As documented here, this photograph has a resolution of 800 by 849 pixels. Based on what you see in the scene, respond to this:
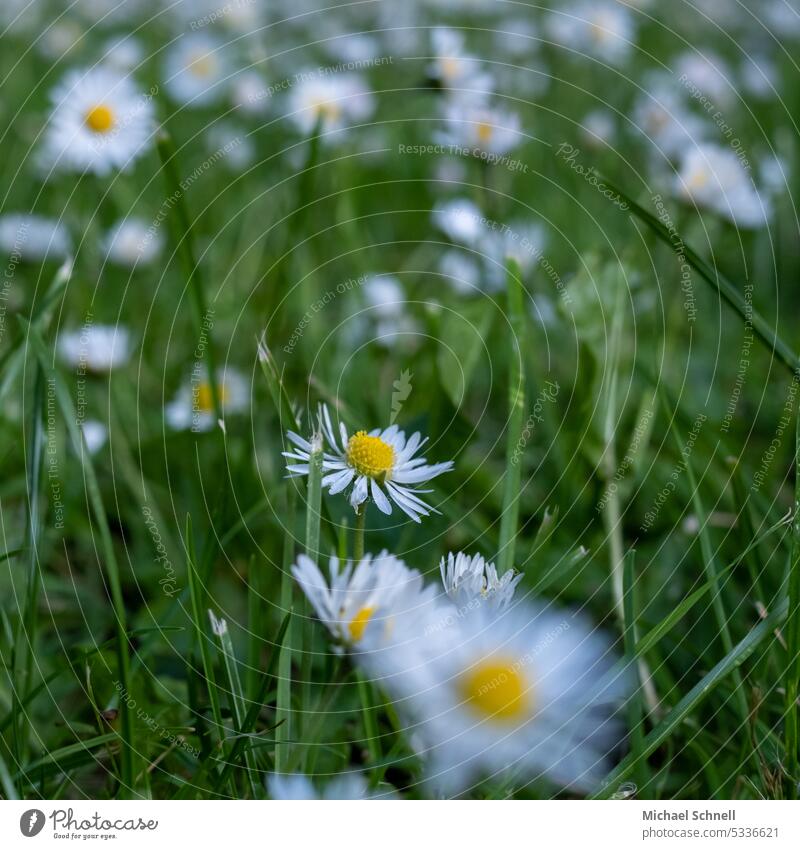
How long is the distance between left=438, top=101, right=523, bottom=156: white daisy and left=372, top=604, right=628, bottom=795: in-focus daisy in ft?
1.33

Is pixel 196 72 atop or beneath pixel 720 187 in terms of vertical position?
atop

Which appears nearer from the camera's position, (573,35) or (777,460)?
(777,460)

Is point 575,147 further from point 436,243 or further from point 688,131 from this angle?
point 436,243

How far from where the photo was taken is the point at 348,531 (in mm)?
424

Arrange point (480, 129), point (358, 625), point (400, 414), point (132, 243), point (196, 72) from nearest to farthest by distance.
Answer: point (358, 625) → point (400, 414) → point (480, 129) → point (132, 243) → point (196, 72)

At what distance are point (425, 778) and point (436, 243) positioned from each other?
0.48m

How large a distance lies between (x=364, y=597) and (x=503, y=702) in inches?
3.6

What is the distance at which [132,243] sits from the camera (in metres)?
0.81

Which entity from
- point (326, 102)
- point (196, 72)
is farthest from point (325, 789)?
point (196, 72)

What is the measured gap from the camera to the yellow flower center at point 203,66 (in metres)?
1.03

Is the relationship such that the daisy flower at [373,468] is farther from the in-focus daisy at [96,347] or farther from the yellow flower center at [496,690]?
the in-focus daisy at [96,347]

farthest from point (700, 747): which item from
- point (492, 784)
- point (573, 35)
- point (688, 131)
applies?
point (573, 35)

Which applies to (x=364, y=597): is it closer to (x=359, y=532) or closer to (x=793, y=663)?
(x=359, y=532)

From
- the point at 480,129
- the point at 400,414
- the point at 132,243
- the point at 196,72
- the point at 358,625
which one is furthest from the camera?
the point at 196,72
